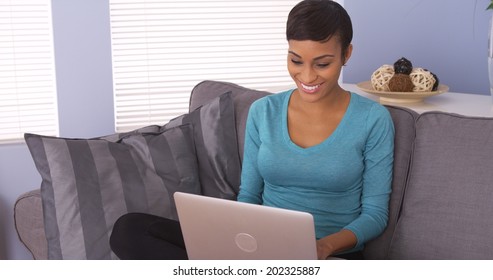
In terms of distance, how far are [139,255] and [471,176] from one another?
2.99 ft

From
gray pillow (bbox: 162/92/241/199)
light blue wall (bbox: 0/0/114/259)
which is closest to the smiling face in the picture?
gray pillow (bbox: 162/92/241/199)

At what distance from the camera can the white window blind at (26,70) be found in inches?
116

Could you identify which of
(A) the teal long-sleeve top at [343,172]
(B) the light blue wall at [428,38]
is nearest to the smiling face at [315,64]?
(A) the teal long-sleeve top at [343,172]

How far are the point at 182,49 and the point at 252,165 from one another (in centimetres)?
132

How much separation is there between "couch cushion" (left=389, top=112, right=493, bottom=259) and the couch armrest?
1153 mm

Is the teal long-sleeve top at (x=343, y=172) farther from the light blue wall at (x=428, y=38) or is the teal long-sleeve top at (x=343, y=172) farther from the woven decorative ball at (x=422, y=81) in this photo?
the light blue wall at (x=428, y=38)

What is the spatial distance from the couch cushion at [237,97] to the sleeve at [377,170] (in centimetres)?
53

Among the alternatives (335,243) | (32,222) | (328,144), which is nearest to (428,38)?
(328,144)

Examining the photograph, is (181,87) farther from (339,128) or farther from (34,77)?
(339,128)

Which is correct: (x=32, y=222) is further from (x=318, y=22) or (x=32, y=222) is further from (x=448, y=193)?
(x=448, y=193)

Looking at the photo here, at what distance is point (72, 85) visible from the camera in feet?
9.92

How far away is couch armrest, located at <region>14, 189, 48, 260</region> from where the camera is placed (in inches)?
95.2

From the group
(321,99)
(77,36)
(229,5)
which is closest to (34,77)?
(77,36)

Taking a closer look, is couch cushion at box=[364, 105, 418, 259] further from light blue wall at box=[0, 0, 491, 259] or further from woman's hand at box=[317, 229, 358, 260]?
light blue wall at box=[0, 0, 491, 259]
